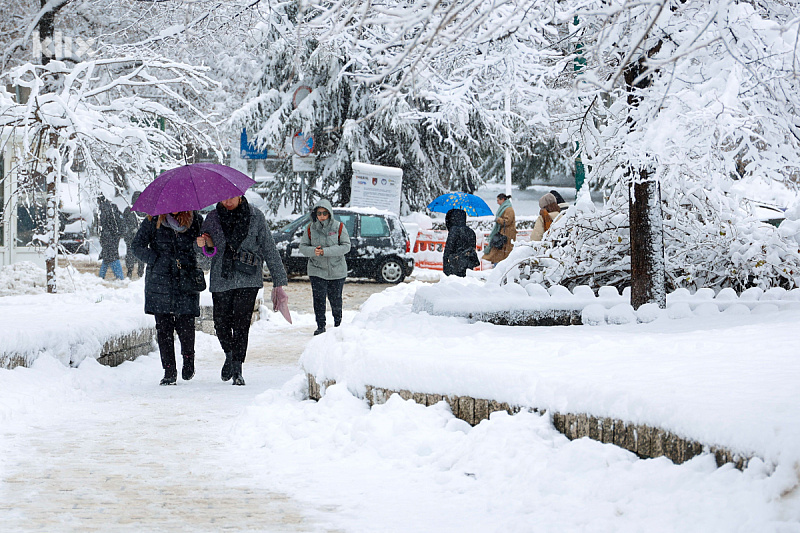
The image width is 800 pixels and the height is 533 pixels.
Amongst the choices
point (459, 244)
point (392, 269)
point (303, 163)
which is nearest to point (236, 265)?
point (459, 244)

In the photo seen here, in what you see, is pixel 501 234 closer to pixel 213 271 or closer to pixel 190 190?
pixel 213 271

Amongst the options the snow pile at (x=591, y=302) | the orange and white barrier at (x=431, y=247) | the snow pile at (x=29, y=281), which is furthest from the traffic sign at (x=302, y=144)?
the snow pile at (x=591, y=302)

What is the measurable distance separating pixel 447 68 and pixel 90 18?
16741 millimetres

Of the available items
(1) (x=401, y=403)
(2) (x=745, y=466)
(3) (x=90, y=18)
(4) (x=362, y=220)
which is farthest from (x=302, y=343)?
(3) (x=90, y=18)

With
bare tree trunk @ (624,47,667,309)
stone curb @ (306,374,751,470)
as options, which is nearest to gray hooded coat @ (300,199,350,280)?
bare tree trunk @ (624,47,667,309)

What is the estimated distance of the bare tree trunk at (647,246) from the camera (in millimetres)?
7699

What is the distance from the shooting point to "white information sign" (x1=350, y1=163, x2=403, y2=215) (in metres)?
25.3

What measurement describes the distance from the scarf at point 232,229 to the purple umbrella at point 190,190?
0.26 meters

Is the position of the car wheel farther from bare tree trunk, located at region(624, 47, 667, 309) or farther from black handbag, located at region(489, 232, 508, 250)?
bare tree trunk, located at region(624, 47, 667, 309)

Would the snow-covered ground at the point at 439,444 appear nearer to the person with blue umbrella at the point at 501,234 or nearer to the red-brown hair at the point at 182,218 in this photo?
the red-brown hair at the point at 182,218

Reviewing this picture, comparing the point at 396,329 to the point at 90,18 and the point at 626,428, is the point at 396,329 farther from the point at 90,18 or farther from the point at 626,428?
the point at 90,18

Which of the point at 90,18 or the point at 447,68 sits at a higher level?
the point at 90,18

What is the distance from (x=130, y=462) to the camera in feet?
16.7

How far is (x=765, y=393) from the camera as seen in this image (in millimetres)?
4188
